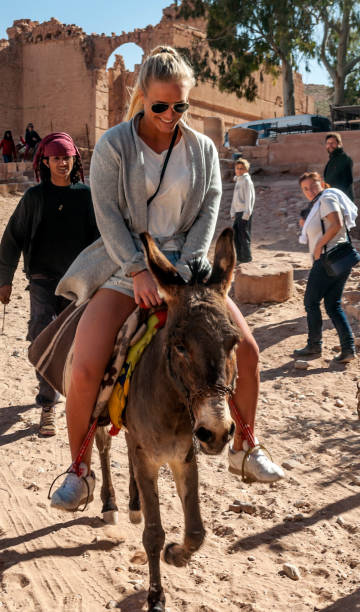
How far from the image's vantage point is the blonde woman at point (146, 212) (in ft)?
10.3

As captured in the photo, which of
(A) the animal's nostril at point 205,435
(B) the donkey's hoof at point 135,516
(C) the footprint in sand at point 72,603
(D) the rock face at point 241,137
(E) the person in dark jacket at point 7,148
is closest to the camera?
(A) the animal's nostril at point 205,435

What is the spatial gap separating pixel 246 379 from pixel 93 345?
2.65ft

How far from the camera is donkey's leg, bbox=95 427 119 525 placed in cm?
430

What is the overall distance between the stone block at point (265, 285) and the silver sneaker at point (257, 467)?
673 centimetres

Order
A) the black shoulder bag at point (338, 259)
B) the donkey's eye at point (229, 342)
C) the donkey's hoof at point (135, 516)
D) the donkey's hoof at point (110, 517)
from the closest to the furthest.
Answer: the donkey's eye at point (229, 342) < the donkey's hoof at point (135, 516) < the donkey's hoof at point (110, 517) < the black shoulder bag at point (338, 259)

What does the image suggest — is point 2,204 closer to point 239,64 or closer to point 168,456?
point 168,456

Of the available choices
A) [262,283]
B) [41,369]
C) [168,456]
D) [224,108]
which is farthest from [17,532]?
[224,108]

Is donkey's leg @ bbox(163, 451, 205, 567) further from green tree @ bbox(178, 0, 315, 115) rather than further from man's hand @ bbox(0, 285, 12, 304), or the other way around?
green tree @ bbox(178, 0, 315, 115)

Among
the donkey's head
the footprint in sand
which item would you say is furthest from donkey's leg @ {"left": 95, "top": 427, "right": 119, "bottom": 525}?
the donkey's head

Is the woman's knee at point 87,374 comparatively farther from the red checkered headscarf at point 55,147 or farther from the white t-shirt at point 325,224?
the white t-shirt at point 325,224

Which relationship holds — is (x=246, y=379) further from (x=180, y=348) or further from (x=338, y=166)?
(x=338, y=166)

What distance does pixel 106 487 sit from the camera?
4.39m

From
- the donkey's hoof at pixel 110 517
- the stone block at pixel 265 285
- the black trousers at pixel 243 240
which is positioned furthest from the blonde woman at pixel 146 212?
the black trousers at pixel 243 240

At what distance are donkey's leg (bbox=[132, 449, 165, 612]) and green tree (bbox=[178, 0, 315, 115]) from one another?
28186 millimetres
